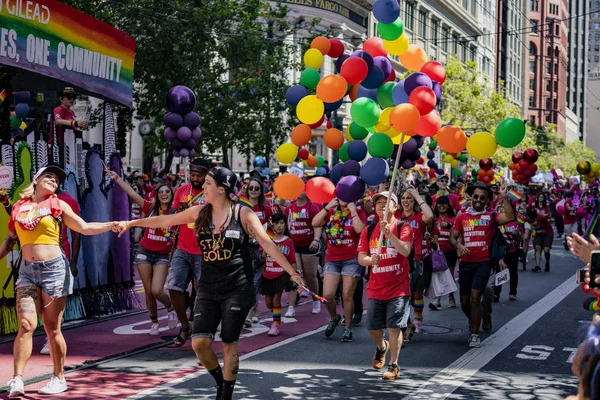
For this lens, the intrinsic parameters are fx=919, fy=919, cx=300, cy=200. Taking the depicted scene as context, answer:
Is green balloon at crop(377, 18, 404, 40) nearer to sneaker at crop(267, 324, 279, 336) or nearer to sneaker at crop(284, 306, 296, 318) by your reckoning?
sneaker at crop(267, 324, 279, 336)

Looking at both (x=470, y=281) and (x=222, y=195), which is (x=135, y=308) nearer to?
(x=470, y=281)

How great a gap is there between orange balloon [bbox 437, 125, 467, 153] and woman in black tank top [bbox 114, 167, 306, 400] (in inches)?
118

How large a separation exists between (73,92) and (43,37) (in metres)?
1.05

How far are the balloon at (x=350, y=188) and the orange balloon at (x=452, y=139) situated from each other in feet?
3.16

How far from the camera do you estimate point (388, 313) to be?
8.52 m

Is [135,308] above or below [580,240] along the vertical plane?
below

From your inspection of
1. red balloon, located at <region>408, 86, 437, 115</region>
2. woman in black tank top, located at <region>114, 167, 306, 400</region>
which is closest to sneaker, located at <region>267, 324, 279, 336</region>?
red balloon, located at <region>408, 86, 437, 115</region>

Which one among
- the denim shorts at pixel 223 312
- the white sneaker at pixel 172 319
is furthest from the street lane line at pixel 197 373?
the white sneaker at pixel 172 319

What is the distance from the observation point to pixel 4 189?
31.5 feet

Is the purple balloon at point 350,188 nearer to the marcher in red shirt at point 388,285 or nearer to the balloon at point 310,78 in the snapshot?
the marcher in red shirt at point 388,285

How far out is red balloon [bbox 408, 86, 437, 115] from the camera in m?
8.18

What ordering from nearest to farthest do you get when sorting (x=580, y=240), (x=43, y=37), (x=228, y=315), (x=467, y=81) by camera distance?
(x=580, y=240) → (x=228, y=315) → (x=43, y=37) → (x=467, y=81)

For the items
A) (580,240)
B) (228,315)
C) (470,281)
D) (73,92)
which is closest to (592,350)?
(580,240)

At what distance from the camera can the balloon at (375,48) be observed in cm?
965
